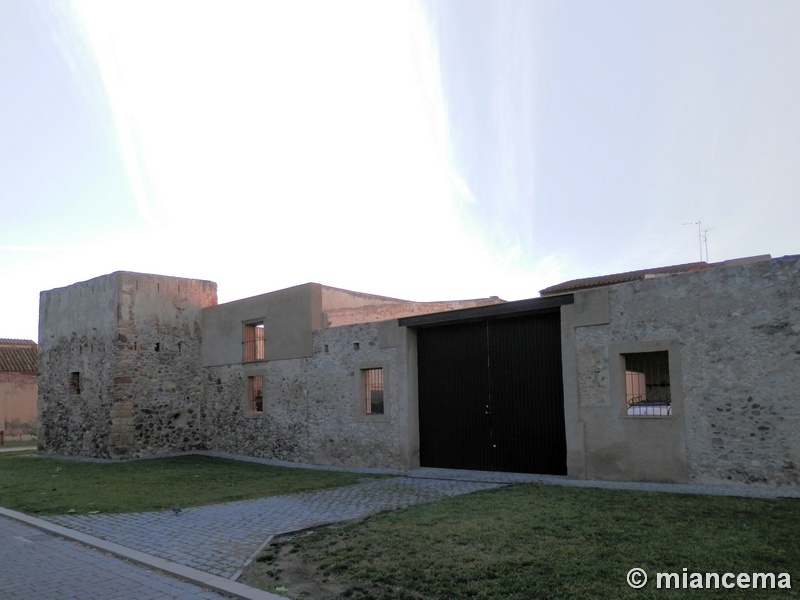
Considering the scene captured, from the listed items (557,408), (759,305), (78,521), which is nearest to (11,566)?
(78,521)

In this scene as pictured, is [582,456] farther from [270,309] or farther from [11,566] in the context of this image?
[270,309]

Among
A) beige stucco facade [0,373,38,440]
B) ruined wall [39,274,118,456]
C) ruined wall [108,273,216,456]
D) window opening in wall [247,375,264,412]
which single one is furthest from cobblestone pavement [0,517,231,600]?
beige stucco facade [0,373,38,440]

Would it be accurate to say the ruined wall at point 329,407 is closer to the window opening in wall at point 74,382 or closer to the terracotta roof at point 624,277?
the window opening in wall at point 74,382

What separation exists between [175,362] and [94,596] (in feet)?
50.5

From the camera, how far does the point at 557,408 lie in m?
11.5

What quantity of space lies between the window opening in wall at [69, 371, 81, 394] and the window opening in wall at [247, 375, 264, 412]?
637 centimetres

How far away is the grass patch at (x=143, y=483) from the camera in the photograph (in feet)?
32.7

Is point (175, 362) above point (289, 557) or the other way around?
above

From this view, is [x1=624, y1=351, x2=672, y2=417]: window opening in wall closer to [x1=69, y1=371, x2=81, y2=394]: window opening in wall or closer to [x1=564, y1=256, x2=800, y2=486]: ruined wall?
[x1=564, y1=256, x2=800, y2=486]: ruined wall

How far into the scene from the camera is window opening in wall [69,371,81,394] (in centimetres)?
2022

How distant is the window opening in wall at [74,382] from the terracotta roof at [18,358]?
1008 cm

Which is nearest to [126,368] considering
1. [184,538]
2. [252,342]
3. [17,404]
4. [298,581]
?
[252,342]

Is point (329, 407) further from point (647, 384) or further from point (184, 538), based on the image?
point (184, 538)

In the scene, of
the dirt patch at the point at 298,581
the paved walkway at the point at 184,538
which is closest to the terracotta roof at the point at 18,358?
the paved walkway at the point at 184,538
